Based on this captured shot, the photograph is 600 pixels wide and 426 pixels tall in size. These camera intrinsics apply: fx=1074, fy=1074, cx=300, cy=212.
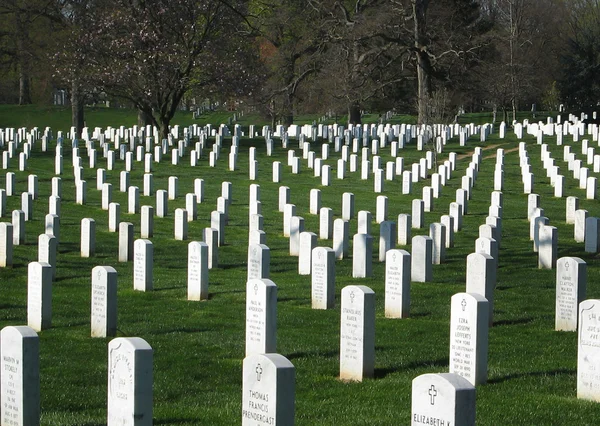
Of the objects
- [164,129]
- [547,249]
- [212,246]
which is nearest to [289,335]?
[212,246]

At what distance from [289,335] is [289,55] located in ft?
146

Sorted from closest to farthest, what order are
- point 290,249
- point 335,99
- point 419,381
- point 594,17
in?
point 419,381
point 290,249
point 335,99
point 594,17

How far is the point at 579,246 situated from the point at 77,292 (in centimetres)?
→ 1009

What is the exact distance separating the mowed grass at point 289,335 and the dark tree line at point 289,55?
54.6 feet

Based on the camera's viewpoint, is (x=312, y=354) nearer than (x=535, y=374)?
No

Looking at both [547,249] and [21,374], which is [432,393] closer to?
[21,374]

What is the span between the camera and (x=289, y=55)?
5516cm

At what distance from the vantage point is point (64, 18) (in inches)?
1847

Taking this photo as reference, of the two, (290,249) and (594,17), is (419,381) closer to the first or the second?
(290,249)

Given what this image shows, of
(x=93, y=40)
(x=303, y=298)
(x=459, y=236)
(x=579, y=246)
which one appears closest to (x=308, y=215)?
(x=459, y=236)

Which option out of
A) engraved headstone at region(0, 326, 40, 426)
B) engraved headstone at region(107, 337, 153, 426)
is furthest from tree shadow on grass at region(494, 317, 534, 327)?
engraved headstone at region(0, 326, 40, 426)

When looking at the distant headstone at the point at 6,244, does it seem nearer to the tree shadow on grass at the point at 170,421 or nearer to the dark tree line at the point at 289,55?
the tree shadow on grass at the point at 170,421

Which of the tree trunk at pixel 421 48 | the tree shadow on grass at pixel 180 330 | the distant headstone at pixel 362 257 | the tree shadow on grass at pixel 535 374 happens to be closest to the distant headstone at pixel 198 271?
the tree shadow on grass at pixel 180 330

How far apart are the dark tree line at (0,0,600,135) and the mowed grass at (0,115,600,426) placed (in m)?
16.6
